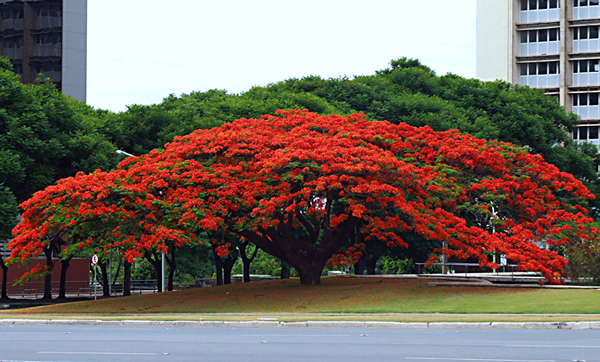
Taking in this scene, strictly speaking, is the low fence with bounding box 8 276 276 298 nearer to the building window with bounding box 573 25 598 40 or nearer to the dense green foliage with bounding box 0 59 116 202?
the dense green foliage with bounding box 0 59 116 202

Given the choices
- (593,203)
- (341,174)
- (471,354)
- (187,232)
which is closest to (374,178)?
(341,174)

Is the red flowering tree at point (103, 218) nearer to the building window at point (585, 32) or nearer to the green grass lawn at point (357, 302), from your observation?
the green grass lawn at point (357, 302)

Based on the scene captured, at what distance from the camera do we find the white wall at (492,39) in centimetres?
7788

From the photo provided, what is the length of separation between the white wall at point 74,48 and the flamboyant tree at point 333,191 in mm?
40052

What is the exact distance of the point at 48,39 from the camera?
236ft

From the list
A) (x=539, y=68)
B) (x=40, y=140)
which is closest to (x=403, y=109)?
(x=40, y=140)

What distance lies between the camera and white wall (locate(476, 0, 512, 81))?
7788cm

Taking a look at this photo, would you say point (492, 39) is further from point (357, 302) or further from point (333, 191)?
point (357, 302)

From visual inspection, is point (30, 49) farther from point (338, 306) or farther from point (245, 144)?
point (338, 306)

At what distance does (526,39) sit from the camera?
2926 inches

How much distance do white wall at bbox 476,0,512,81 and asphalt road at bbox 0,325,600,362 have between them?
61701 mm

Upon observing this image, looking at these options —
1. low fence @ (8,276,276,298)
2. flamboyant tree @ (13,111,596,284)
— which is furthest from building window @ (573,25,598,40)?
flamboyant tree @ (13,111,596,284)

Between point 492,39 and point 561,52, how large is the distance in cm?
836

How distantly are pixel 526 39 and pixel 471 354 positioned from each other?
214 feet
